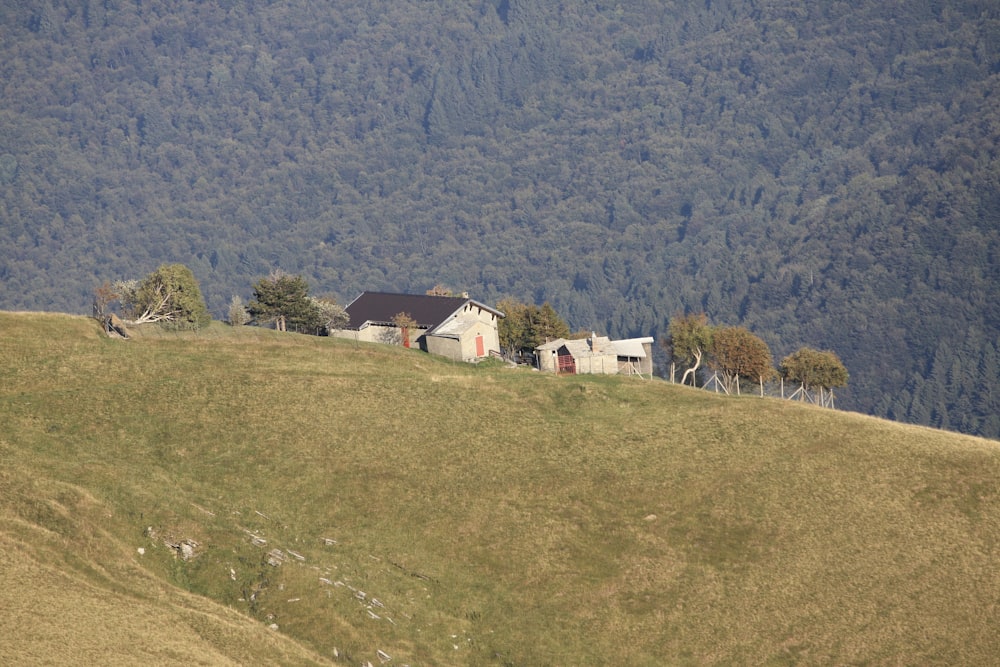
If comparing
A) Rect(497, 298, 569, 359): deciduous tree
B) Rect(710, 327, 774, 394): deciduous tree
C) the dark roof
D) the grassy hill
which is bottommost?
the grassy hill

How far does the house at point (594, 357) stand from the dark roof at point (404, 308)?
37.0ft

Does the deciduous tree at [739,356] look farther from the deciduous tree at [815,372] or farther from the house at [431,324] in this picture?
the house at [431,324]

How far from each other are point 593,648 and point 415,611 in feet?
29.6

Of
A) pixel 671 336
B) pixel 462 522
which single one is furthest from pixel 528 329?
pixel 462 522

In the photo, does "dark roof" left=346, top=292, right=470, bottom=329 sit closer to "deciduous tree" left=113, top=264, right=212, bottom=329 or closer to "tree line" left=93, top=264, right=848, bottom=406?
"tree line" left=93, top=264, right=848, bottom=406

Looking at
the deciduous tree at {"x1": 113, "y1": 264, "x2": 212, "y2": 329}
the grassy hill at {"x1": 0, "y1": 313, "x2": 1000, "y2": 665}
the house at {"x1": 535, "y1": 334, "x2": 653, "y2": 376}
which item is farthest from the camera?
the house at {"x1": 535, "y1": 334, "x2": 653, "y2": 376}

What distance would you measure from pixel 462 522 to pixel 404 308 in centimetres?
6038

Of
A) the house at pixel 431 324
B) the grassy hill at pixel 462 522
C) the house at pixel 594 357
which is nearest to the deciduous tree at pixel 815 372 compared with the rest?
the house at pixel 594 357

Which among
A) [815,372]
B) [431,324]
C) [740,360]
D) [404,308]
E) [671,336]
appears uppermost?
[404,308]

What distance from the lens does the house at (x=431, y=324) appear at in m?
122

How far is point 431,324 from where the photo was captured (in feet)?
421

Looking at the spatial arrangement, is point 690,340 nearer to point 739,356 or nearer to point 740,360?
point 739,356

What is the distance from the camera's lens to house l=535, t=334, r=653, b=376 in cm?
11838

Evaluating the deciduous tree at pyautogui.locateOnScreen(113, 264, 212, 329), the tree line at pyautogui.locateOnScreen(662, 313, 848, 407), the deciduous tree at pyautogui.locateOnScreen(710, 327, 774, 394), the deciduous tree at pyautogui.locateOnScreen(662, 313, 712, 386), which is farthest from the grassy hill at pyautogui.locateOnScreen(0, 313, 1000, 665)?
the deciduous tree at pyautogui.locateOnScreen(662, 313, 712, 386)
